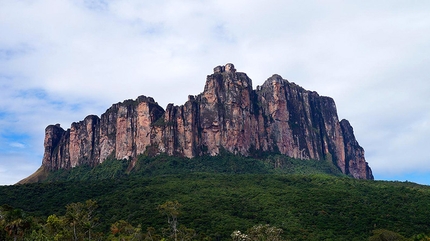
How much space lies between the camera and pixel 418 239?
187ft

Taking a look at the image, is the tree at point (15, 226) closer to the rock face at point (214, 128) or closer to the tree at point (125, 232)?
the tree at point (125, 232)

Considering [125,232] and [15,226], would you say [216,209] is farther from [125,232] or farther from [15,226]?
[15,226]

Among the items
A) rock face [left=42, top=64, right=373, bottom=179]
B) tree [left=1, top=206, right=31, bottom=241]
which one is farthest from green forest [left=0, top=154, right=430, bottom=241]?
rock face [left=42, top=64, right=373, bottom=179]

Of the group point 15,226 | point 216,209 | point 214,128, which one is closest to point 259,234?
point 15,226

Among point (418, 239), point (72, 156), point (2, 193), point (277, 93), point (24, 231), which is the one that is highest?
point (277, 93)

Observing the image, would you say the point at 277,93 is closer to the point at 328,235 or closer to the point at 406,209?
the point at 406,209

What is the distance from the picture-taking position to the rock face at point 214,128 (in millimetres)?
145750

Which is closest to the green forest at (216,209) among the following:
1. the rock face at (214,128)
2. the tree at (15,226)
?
the tree at (15,226)

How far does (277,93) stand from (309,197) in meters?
71.1

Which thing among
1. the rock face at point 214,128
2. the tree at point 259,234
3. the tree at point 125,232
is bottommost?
the tree at point 259,234

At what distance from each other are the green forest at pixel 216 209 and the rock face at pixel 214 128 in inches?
786

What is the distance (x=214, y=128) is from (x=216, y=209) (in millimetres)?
62527

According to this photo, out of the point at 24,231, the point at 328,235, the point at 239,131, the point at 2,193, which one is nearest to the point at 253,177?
the point at 239,131

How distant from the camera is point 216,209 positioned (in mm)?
85188
